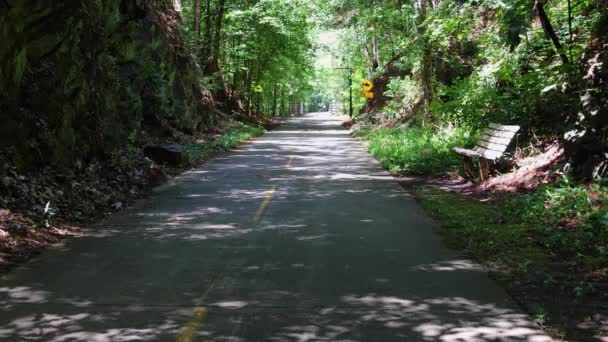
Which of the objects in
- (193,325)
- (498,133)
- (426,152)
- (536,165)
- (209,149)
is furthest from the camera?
(209,149)

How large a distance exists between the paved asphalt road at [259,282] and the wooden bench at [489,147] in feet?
9.97

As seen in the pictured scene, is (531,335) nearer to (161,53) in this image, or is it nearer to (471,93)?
(471,93)

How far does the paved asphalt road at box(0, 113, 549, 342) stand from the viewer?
4.64m

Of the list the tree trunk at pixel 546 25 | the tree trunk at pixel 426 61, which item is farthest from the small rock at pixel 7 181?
the tree trunk at pixel 426 61

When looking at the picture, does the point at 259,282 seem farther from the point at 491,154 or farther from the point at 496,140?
the point at 496,140

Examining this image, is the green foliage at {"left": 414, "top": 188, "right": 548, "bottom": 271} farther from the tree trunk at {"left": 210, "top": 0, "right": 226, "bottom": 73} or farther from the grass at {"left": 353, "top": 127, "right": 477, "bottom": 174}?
the tree trunk at {"left": 210, "top": 0, "right": 226, "bottom": 73}

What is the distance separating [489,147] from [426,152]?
4.24 meters

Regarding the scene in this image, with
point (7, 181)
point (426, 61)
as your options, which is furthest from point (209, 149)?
point (7, 181)

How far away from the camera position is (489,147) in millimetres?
12906

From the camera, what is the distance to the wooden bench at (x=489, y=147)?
11953mm

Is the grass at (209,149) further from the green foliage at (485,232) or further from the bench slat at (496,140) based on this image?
the green foliage at (485,232)

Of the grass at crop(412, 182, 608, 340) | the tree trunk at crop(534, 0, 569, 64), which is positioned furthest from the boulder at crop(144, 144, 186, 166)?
the tree trunk at crop(534, 0, 569, 64)

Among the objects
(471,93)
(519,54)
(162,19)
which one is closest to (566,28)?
(519,54)

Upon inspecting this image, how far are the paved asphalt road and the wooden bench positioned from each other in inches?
120
